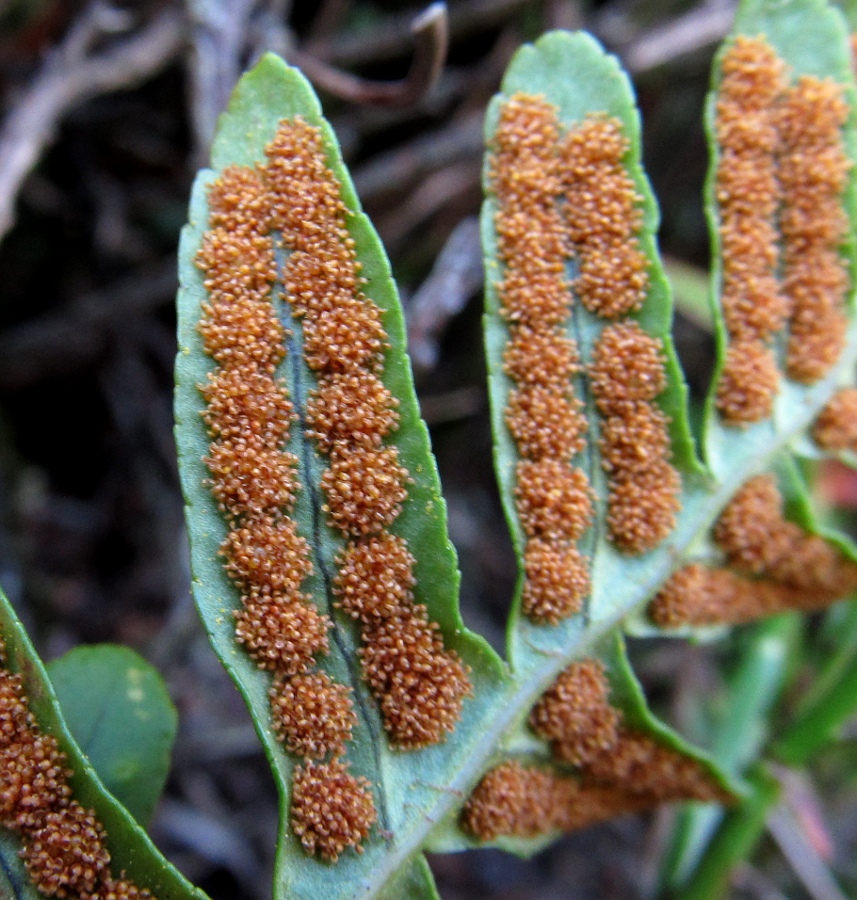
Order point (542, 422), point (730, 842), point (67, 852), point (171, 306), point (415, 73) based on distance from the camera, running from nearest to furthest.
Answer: point (67, 852), point (542, 422), point (415, 73), point (730, 842), point (171, 306)

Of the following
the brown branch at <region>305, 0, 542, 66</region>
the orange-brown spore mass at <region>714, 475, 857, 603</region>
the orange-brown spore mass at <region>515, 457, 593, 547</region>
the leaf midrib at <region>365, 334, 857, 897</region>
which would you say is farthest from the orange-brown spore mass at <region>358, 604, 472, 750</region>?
the brown branch at <region>305, 0, 542, 66</region>

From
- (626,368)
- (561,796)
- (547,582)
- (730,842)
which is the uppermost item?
(626,368)

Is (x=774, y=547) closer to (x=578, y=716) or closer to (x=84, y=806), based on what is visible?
(x=578, y=716)

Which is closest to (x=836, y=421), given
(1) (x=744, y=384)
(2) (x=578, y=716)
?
(1) (x=744, y=384)

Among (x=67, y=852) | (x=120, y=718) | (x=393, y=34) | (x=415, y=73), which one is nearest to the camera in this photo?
A: (x=67, y=852)

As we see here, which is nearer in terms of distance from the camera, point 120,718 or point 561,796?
point 120,718

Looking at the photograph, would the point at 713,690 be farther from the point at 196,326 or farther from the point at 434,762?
the point at 196,326

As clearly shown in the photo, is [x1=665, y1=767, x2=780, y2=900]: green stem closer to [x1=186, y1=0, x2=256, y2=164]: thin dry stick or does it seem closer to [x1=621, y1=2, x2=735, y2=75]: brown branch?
[x1=621, y1=2, x2=735, y2=75]: brown branch

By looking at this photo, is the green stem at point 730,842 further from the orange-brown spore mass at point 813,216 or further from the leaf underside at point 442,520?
the orange-brown spore mass at point 813,216
